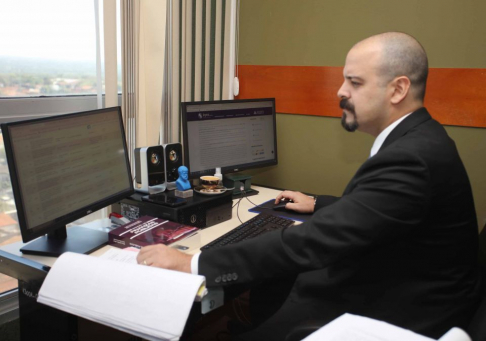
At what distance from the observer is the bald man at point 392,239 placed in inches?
47.6

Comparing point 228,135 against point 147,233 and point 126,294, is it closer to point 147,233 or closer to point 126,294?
point 147,233

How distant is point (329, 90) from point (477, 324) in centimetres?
159

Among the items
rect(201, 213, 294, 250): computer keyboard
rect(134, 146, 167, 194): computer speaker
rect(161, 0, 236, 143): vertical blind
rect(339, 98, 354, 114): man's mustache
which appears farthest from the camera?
rect(161, 0, 236, 143): vertical blind

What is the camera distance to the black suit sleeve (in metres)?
1.20

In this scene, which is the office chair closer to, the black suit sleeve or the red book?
the black suit sleeve

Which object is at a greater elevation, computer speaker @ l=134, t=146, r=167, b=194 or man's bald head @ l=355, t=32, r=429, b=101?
man's bald head @ l=355, t=32, r=429, b=101

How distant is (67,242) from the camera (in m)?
1.62

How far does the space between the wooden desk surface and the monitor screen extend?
0.18m

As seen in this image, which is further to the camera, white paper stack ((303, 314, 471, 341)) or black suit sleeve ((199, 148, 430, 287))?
black suit sleeve ((199, 148, 430, 287))

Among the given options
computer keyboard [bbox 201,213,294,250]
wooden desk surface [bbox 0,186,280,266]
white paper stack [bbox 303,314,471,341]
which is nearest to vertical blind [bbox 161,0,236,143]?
wooden desk surface [bbox 0,186,280,266]

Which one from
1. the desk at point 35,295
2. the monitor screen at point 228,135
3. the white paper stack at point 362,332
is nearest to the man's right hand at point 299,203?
the monitor screen at point 228,135

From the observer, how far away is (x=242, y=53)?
2.82 meters

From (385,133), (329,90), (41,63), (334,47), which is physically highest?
(334,47)

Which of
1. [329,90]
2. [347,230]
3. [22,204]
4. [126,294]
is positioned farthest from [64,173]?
[329,90]
